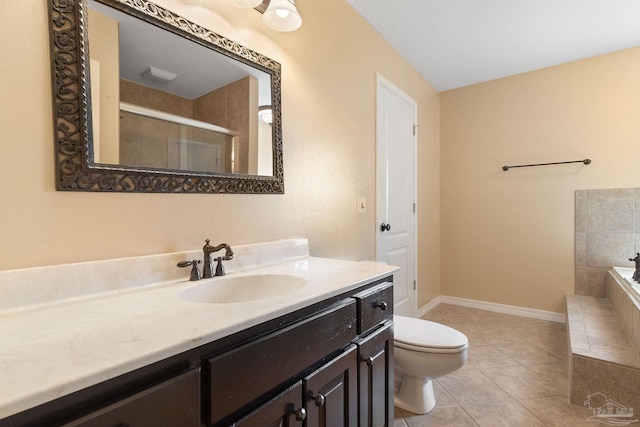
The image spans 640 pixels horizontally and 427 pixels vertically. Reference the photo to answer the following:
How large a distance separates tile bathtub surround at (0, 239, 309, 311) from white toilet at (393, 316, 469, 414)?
964 mm

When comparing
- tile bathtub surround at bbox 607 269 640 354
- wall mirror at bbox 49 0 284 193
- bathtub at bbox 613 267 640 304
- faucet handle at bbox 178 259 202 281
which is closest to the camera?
wall mirror at bbox 49 0 284 193

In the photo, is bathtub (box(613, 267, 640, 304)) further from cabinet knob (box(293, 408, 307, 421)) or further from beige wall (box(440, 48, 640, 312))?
cabinet knob (box(293, 408, 307, 421))

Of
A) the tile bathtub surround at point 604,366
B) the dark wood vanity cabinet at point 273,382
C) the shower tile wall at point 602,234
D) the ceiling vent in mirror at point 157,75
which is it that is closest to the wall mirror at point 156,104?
the ceiling vent in mirror at point 157,75

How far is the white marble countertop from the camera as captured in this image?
456mm

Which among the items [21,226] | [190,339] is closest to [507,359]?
[190,339]

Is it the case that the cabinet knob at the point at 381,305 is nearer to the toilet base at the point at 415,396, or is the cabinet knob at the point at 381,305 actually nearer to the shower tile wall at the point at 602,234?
the toilet base at the point at 415,396

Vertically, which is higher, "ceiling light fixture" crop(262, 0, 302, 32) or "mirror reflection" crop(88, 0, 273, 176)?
"ceiling light fixture" crop(262, 0, 302, 32)

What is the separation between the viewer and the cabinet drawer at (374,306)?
109cm

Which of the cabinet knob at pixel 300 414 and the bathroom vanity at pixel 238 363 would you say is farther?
the cabinet knob at pixel 300 414

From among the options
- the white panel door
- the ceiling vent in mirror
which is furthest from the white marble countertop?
the white panel door

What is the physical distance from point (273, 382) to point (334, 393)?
286 millimetres

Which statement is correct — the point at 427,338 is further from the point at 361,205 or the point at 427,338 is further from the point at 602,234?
the point at 602,234

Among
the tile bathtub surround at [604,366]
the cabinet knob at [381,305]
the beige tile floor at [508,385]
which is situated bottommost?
the beige tile floor at [508,385]

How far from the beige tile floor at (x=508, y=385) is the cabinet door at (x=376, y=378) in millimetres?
514
